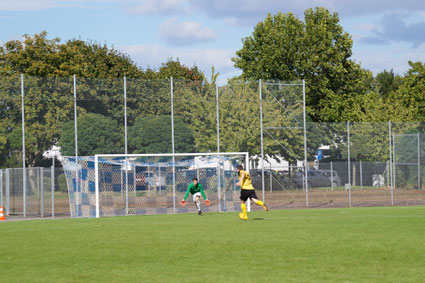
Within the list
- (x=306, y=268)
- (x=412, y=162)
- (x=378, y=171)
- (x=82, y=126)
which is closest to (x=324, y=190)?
(x=378, y=171)

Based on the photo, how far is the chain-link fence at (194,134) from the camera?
1147 inches

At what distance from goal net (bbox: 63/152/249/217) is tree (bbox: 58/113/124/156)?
Result: 737 mm

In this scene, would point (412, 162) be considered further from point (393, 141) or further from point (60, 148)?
point (60, 148)

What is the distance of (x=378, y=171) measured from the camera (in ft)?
109

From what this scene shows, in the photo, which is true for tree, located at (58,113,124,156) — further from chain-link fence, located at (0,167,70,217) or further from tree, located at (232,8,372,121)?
tree, located at (232,8,372,121)

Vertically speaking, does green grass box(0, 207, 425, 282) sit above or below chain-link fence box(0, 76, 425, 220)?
below

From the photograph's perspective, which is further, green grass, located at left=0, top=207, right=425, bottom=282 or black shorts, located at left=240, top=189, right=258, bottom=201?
black shorts, located at left=240, top=189, right=258, bottom=201

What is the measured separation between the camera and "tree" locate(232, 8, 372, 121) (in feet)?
166

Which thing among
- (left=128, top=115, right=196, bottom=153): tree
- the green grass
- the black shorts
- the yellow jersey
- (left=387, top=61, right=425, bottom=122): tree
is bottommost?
the green grass

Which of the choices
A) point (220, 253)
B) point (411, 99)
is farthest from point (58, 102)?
point (411, 99)

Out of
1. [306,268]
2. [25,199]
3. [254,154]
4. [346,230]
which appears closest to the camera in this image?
[306,268]

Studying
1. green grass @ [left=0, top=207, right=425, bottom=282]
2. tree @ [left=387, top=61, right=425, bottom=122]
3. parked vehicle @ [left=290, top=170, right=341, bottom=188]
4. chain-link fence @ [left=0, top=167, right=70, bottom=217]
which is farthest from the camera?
tree @ [left=387, top=61, right=425, bottom=122]

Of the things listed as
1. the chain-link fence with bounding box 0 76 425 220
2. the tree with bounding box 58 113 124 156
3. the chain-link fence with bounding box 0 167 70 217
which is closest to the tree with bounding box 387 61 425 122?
the chain-link fence with bounding box 0 76 425 220

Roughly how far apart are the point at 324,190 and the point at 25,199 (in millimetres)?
14219
